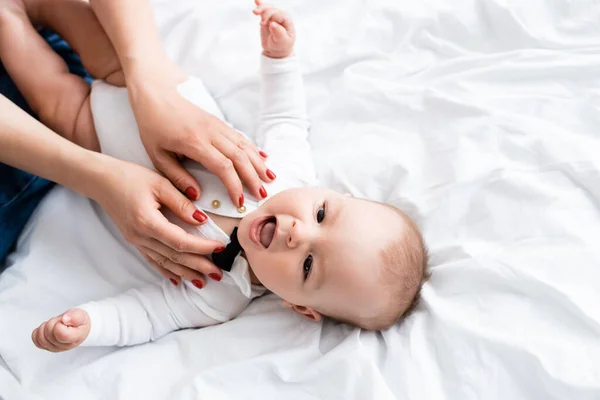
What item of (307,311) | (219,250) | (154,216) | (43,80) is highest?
(43,80)

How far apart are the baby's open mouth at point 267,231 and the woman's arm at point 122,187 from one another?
0.26ft

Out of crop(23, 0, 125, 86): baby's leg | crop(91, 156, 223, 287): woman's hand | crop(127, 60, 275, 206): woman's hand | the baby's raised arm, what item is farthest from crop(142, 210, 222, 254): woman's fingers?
crop(23, 0, 125, 86): baby's leg

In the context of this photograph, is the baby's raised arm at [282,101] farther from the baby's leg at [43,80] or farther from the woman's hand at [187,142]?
the baby's leg at [43,80]

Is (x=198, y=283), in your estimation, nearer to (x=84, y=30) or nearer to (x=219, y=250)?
(x=219, y=250)

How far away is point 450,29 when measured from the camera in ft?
3.87

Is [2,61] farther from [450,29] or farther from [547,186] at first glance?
[547,186]

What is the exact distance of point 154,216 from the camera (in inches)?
34.4

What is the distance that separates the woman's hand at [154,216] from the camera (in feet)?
2.88

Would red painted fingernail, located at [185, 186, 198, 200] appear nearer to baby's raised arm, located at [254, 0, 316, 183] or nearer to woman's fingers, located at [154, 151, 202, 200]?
woman's fingers, located at [154, 151, 202, 200]

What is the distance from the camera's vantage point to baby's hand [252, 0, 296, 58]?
1063 mm

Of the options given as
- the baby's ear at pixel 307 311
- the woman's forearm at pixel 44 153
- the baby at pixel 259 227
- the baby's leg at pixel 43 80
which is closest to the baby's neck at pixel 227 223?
the baby at pixel 259 227

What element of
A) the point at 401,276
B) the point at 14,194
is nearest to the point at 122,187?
the point at 14,194

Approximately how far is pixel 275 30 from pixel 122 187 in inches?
17.7

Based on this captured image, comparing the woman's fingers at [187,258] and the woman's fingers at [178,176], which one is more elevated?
the woman's fingers at [178,176]
